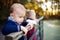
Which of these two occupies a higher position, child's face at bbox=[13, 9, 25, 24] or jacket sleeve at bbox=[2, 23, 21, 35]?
child's face at bbox=[13, 9, 25, 24]

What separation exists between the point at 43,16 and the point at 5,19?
472mm

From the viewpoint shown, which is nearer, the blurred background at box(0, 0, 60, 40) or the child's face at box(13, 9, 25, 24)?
the child's face at box(13, 9, 25, 24)

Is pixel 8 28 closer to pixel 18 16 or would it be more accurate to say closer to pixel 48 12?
pixel 18 16

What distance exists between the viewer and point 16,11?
106cm

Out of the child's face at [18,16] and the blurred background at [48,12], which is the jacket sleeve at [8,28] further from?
the blurred background at [48,12]

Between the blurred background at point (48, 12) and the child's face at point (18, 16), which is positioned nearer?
the child's face at point (18, 16)

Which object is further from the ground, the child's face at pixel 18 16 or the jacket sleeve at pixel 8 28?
the child's face at pixel 18 16

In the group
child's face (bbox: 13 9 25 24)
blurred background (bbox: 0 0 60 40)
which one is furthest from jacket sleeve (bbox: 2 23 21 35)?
blurred background (bbox: 0 0 60 40)

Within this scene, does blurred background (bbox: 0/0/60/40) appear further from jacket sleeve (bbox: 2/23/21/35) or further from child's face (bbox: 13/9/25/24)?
jacket sleeve (bbox: 2/23/21/35)

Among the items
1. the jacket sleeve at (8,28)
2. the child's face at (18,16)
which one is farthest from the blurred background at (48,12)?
the jacket sleeve at (8,28)

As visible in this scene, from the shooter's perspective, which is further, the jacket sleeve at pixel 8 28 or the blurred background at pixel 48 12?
the blurred background at pixel 48 12

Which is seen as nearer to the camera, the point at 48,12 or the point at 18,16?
the point at 18,16

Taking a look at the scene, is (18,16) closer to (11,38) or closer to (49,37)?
(11,38)

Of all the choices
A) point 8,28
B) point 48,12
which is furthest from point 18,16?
point 48,12
